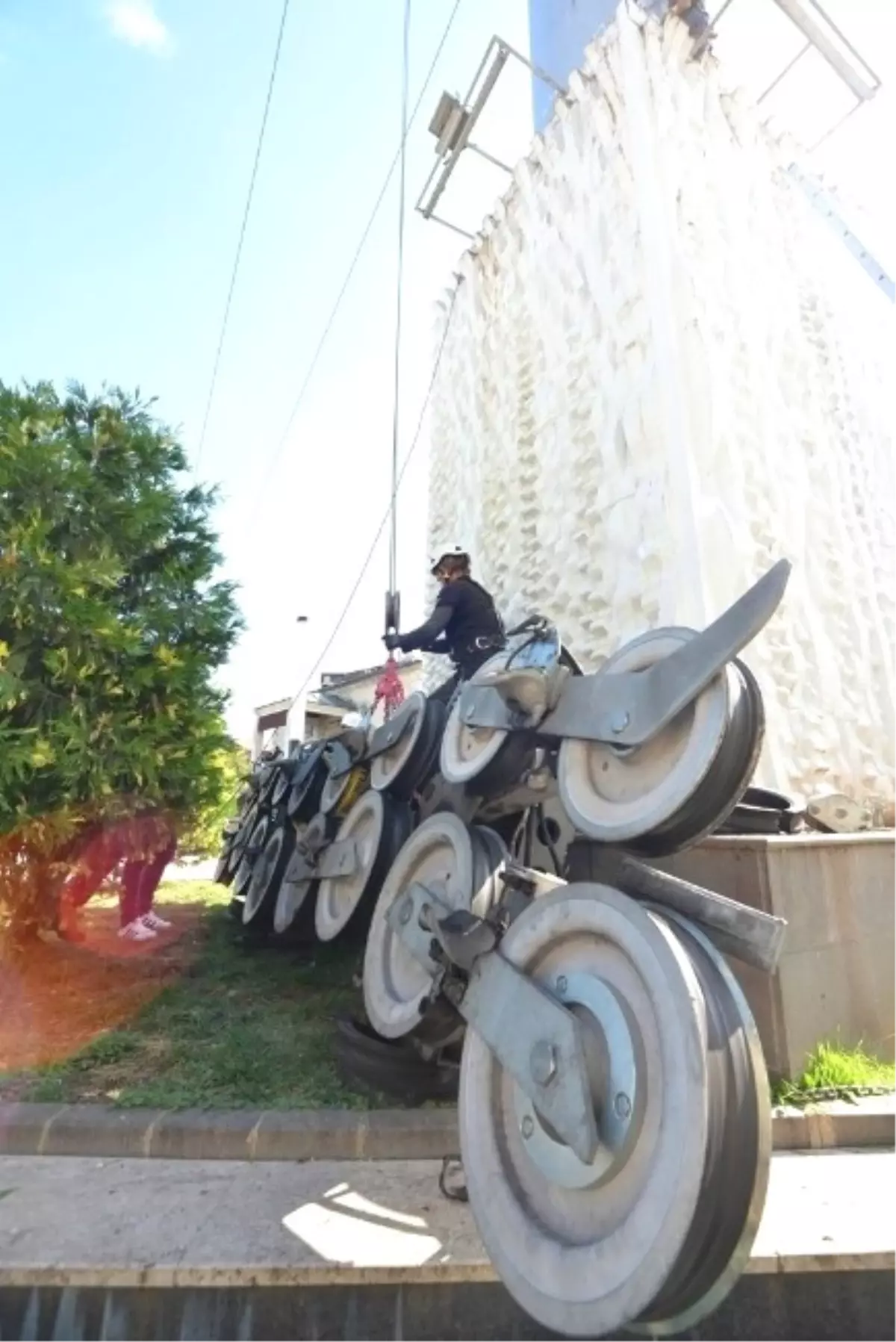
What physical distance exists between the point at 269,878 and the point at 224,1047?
1.69 meters

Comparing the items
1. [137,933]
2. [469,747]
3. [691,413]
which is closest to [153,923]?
[137,933]

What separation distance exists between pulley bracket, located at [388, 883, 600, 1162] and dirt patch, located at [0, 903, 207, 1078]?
6.72 ft

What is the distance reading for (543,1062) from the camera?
149 centimetres

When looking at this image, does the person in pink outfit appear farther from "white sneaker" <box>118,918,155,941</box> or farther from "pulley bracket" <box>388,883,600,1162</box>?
"pulley bracket" <box>388,883,600,1162</box>

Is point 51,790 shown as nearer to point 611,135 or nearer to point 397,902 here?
point 397,902

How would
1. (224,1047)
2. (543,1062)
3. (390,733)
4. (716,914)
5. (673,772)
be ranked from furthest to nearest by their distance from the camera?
(390,733) → (224,1047) → (673,772) → (716,914) → (543,1062)

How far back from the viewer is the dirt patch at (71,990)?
10.3ft

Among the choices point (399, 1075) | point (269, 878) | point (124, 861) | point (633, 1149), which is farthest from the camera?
point (269, 878)

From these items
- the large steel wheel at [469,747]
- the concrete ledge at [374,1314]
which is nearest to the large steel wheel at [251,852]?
the large steel wheel at [469,747]

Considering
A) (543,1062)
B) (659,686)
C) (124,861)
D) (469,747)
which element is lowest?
(543,1062)

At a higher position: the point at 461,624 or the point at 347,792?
the point at 461,624

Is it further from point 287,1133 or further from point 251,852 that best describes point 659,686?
point 251,852

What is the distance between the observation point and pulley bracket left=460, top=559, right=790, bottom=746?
63.7 inches

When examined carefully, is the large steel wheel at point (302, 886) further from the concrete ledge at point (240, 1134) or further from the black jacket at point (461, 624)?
the concrete ledge at point (240, 1134)
